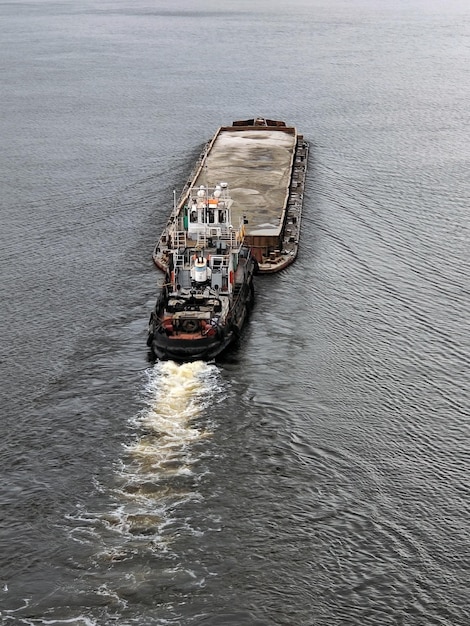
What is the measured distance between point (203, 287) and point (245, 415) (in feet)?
42.4

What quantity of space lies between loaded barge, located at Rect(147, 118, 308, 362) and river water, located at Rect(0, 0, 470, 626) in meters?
1.53

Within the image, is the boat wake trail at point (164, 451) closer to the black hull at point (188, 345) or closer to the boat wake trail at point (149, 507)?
the boat wake trail at point (149, 507)

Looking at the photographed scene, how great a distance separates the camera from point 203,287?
59750 mm

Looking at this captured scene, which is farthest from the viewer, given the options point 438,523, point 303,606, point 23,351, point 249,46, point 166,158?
point 249,46

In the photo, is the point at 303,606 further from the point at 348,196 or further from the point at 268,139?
the point at 268,139

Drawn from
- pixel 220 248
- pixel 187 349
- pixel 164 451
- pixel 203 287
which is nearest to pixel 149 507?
pixel 164 451

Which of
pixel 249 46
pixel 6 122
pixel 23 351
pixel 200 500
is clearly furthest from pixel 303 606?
pixel 249 46

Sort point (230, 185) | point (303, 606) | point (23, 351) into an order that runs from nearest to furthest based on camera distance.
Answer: point (303, 606), point (23, 351), point (230, 185)

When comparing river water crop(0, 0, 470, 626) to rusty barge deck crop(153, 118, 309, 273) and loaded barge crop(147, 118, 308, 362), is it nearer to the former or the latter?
loaded barge crop(147, 118, 308, 362)

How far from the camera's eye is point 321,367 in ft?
179

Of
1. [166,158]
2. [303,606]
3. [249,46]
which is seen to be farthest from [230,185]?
[249,46]

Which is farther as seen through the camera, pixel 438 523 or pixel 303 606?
pixel 438 523

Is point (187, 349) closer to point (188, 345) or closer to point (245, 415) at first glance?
point (188, 345)

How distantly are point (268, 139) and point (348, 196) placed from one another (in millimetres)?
20736
